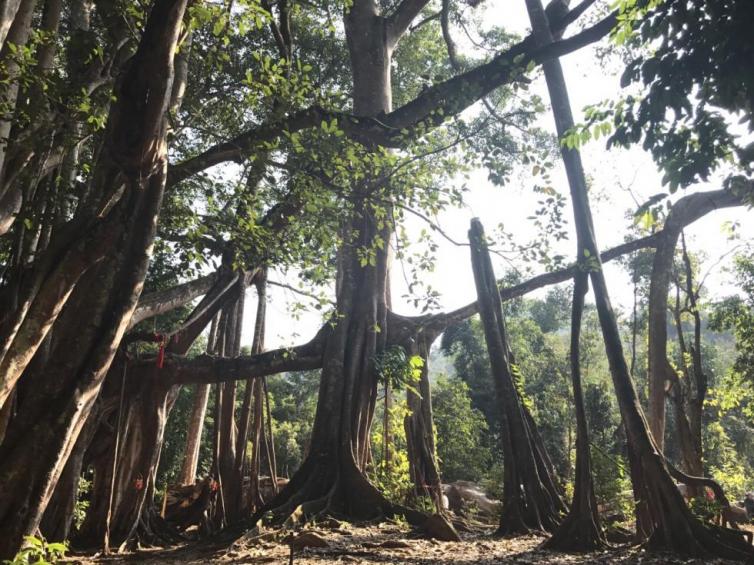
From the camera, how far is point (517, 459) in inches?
202

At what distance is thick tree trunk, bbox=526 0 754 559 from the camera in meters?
3.43

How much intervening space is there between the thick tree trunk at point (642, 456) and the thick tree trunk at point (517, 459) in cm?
102

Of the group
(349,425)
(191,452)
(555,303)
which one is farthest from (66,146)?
(555,303)

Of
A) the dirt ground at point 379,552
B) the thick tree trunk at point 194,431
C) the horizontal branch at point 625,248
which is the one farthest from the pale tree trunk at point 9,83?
the thick tree trunk at point 194,431

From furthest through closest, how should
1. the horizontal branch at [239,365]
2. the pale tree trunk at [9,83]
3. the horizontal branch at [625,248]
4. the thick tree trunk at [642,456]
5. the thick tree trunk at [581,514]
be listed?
the horizontal branch at [625,248] → the horizontal branch at [239,365] → the thick tree trunk at [581,514] → the pale tree trunk at [9,83] → the thick tree trunk at [642,456]

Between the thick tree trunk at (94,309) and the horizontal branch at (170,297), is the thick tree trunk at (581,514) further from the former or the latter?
the horizontal branch at (170,297)

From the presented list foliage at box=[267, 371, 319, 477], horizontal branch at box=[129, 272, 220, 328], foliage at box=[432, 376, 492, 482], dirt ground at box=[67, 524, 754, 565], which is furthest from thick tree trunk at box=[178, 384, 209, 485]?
foliage at box=[267, 371, 319, 477]

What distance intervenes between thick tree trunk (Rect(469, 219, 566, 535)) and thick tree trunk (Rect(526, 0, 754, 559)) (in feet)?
3.36

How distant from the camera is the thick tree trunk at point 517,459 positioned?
4.81 metres

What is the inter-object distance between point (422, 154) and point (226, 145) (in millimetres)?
1683

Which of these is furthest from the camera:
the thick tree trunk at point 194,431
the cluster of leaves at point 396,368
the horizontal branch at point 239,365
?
the thick tree trunk at point 194,431

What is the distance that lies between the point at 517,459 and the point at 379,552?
1.98 m

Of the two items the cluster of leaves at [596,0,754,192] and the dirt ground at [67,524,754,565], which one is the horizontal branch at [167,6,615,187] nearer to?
the cluster of leaves at [596,0,754,192]

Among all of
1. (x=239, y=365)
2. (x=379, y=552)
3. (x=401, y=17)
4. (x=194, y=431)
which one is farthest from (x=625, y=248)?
(x=194, y=431)
